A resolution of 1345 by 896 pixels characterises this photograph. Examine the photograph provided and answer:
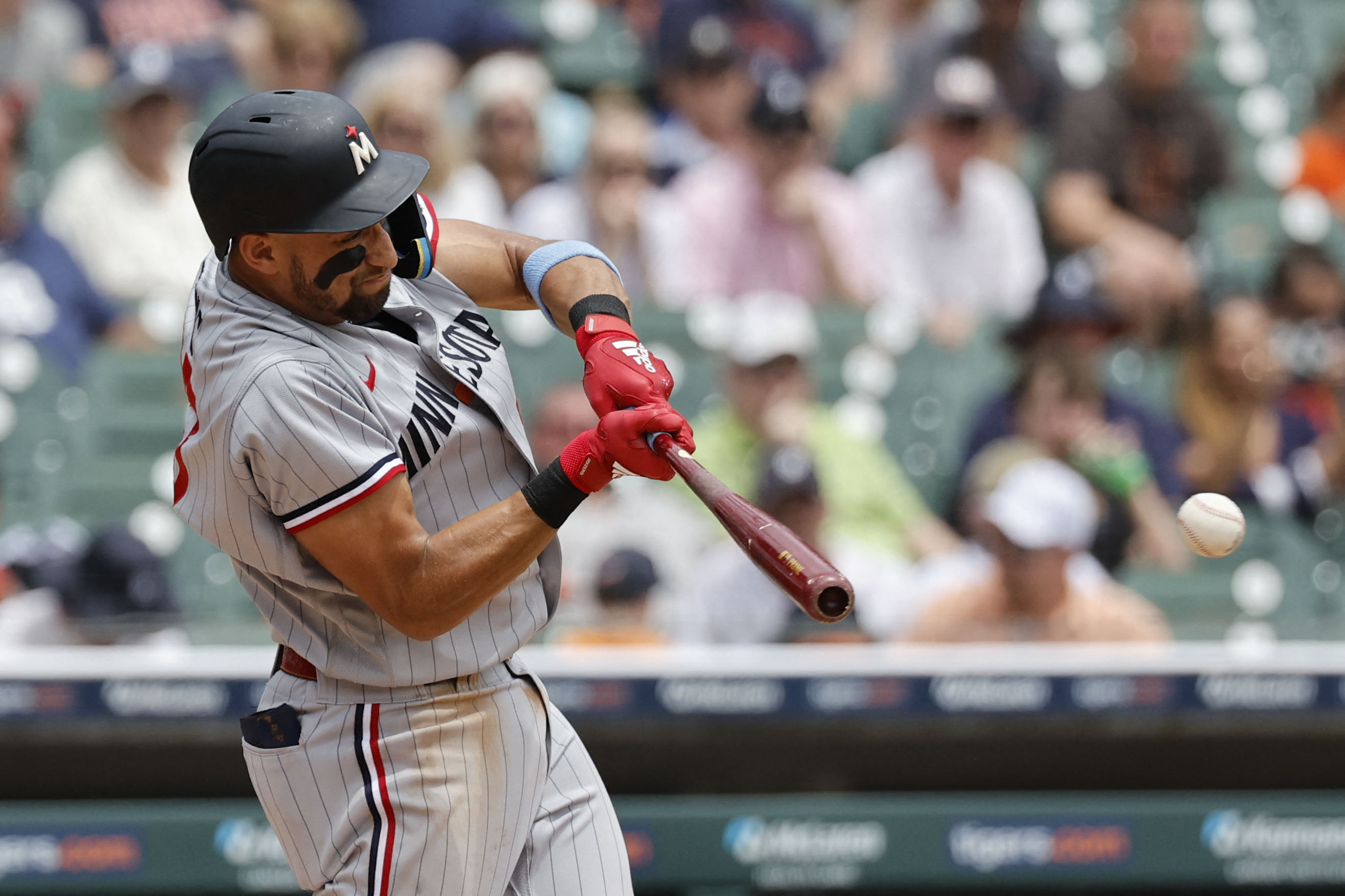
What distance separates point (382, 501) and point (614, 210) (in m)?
3.30

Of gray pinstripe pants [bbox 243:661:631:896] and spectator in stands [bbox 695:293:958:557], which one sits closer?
gray pinstripe pants [bbox 243:661:631:896]

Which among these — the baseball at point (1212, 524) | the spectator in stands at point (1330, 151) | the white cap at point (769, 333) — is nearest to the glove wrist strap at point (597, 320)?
the baseball at point (1212, 524)

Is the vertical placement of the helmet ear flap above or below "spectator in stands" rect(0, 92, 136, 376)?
above

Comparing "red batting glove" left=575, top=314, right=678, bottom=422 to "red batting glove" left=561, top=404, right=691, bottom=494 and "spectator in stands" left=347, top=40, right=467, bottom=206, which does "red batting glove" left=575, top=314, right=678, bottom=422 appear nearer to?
"red batting glove" left=561, top=404, right=691, bottom=494

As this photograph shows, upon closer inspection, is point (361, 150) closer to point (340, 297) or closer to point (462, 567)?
point (340, 297)

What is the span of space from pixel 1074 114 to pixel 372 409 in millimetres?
4448

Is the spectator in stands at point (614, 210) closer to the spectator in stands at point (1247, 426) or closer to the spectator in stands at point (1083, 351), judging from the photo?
the spectator in stands at point (1083, 351)

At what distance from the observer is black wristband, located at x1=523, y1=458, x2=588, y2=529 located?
6.30ft

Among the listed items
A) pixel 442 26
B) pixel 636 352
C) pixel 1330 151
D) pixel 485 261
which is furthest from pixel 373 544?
pixel 1330 151

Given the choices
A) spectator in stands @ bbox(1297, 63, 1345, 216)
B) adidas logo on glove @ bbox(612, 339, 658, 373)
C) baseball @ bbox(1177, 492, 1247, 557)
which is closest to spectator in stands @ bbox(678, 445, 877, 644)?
baseball @ bbox(1177, 492, 1247, 557)

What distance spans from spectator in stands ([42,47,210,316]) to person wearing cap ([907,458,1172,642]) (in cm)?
253

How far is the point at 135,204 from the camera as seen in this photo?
5.09 m

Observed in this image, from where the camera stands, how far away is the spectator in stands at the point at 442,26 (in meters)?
5.84

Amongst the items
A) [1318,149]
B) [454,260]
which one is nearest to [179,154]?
[454,260]
